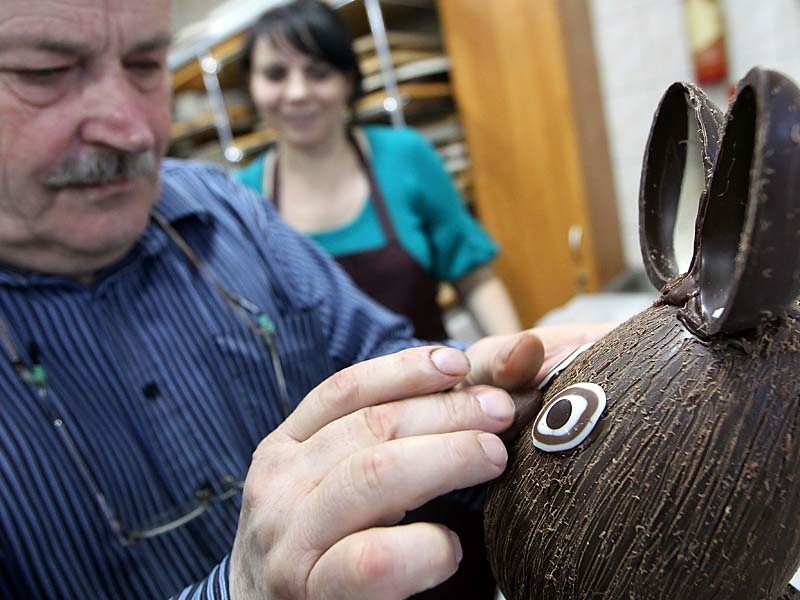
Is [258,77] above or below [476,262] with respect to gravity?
above

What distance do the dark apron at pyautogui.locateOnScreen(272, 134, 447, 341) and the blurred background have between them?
0.64 feet

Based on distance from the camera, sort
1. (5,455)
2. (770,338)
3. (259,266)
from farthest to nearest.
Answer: (259,266), (5,455), (770,338)

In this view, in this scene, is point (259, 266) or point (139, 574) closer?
point (139, 574)

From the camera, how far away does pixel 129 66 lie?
0.79 m

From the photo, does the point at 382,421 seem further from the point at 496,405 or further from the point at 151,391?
the point at 151,391

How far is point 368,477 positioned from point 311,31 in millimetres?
1369

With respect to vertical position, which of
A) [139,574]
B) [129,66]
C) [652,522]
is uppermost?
[129,66]

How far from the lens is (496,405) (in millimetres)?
466

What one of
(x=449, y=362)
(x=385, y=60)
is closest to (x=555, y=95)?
(x=385, y=60)

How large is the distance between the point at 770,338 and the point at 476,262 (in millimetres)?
1273

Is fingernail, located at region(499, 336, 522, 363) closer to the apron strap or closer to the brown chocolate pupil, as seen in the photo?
the brown chocolate pupil

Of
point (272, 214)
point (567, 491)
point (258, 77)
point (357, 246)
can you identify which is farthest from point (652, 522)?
point (258, 77)

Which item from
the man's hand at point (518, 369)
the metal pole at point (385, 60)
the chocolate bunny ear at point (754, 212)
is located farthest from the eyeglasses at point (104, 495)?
the metal pole at point (385, 60)

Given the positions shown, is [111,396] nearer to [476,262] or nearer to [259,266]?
[259,266]
